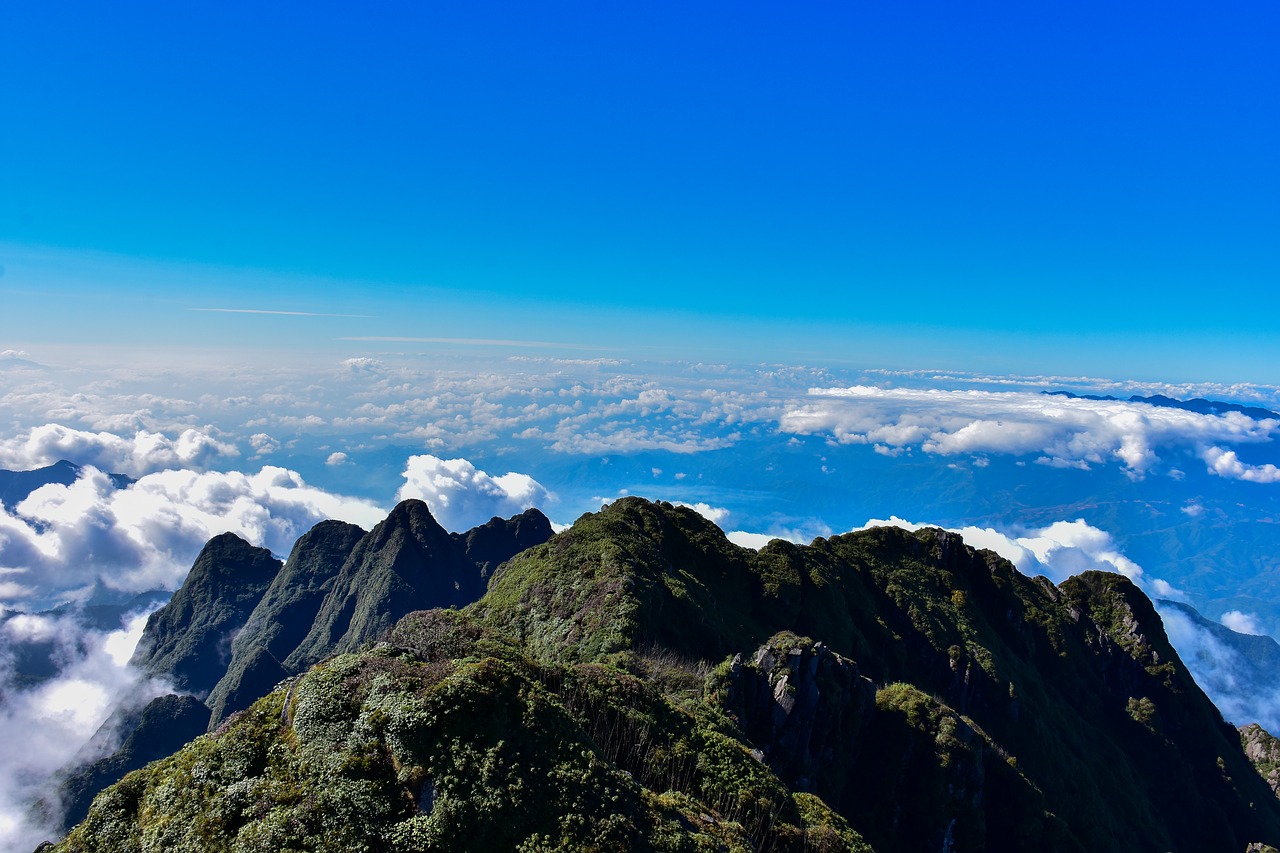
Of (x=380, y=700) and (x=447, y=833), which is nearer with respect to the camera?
(x=447, y=833)

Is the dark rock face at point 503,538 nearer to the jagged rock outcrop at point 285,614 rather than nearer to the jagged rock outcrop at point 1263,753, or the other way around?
the jagged rock outcrop at point 285,614

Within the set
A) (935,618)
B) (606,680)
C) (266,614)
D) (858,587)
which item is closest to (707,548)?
(858,587)

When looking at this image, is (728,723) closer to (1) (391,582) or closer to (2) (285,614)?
(1) (391,582)

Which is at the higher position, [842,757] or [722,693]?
[722,693]

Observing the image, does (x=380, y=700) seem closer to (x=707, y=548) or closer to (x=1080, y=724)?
(x=707, y=548)

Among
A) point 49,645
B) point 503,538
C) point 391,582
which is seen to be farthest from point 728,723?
point 49,645

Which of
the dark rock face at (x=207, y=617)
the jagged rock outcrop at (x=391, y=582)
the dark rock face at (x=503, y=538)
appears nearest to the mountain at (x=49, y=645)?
the dark rock face at (x=207, y=617)

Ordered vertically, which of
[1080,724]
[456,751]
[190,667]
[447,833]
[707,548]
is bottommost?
[190,667]
